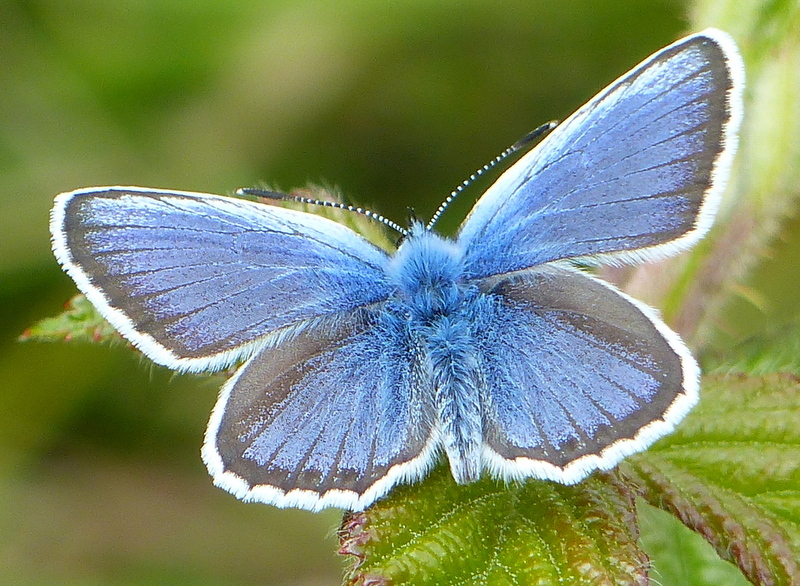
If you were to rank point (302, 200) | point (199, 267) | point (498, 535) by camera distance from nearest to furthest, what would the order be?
point (498, 535) → point (199, 267) → point (302, 200)

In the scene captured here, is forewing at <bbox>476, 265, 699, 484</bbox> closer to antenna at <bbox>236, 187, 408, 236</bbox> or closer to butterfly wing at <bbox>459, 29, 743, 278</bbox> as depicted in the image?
butterfly wing at <bbox>459, 29, 743, 278</bbox>

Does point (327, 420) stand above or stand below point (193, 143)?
below

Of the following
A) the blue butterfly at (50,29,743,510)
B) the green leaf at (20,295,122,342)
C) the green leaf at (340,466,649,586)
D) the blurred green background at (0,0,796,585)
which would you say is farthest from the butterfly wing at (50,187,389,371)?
the blurred green background at (0,0,796,585)

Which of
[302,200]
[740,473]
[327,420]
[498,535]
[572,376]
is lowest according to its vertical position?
[498,535]

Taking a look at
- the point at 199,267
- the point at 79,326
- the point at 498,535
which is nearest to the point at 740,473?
the point at 498,535

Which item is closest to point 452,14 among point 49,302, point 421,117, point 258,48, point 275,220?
point 421,117

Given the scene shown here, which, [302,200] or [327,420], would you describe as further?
[302,200]

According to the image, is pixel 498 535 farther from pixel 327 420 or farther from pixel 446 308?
pixel 446 308

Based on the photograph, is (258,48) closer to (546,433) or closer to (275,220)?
(275,220)
